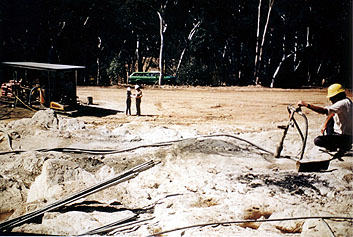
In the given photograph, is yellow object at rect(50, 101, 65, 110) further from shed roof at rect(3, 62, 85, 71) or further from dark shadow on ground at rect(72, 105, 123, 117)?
shed roof at rect(3, 62, 85, 71)

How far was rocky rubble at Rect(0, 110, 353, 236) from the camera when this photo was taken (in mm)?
3521

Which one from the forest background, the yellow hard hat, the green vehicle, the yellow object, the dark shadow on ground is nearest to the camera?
the yellow hard hat

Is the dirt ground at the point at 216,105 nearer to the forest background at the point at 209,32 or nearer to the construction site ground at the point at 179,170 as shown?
the construction site ground at the point at 179,170

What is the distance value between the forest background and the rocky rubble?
1.43 m

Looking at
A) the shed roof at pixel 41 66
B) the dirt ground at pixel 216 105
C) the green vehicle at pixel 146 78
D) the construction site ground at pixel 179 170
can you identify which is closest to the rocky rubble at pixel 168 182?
the construction site ground at pixel 179 170

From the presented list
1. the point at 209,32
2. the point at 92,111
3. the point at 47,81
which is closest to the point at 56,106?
the point at 92,111

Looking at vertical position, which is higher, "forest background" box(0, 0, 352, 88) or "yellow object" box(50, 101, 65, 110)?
"forest background" box(0, 0, 352, 88)

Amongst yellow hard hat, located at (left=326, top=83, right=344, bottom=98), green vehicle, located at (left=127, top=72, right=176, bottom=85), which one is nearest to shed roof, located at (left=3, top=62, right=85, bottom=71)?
green vehicle, located at (left=127, top=72, right=176, bottom=85)

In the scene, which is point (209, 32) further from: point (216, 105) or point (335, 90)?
point (335, 90)

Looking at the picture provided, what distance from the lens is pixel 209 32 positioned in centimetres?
759

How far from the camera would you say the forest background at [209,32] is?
491 cm

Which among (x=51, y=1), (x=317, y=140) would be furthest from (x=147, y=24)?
(x=317, y=140)

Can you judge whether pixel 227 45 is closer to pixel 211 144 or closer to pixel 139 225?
pixel 211 144

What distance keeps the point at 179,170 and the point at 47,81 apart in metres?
4.52
